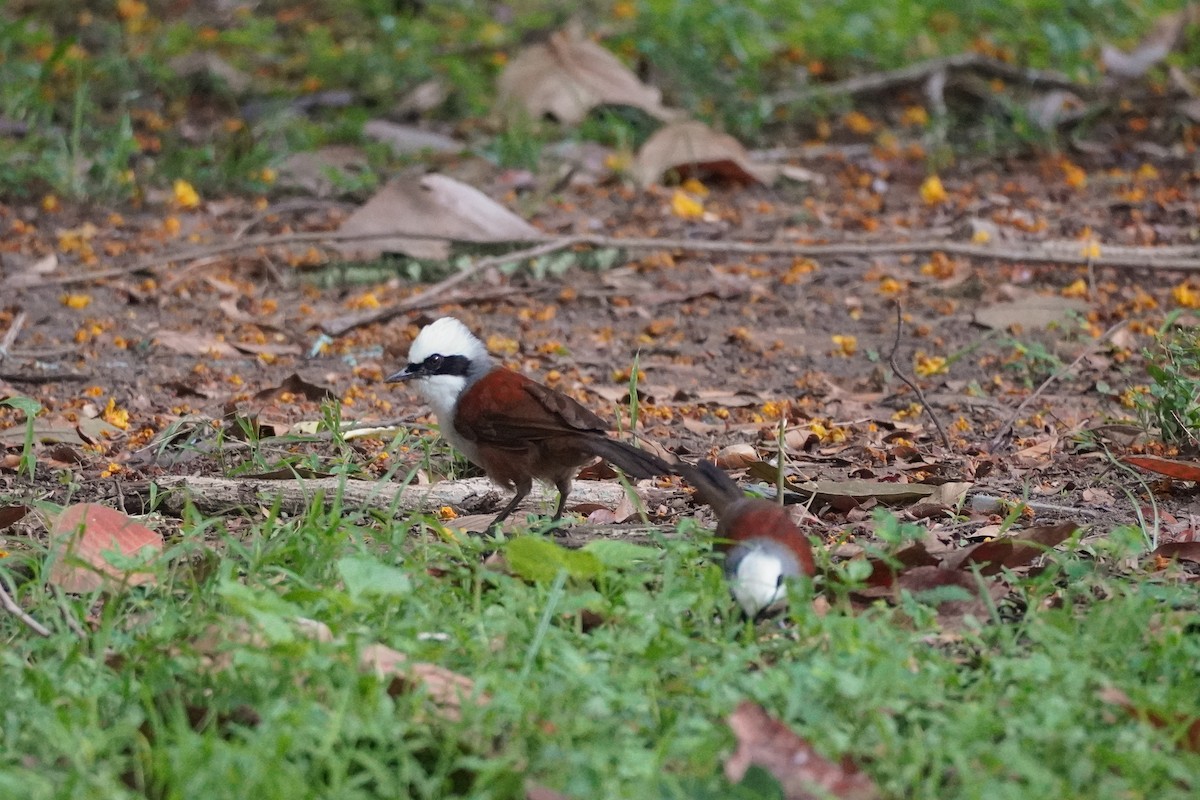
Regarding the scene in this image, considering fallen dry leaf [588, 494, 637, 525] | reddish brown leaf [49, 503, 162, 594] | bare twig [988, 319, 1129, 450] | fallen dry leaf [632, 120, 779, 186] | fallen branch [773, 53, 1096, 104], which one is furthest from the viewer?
fallen branch [773, 53, 1096, 104]

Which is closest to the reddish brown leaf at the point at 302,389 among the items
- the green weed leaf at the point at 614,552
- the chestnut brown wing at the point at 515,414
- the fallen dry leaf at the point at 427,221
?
the chestnut brown wing at the point at 515,414

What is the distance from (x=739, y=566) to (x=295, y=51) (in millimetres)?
8414

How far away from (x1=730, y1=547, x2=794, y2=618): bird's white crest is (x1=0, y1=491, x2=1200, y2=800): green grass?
8 centimetres

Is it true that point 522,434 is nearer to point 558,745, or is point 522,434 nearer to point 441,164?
point 558,745

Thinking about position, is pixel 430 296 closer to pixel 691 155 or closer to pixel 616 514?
pixel 691 155

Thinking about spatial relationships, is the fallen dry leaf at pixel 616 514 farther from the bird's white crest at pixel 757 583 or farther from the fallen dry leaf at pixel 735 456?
the bird's white crest at pixel 757 583

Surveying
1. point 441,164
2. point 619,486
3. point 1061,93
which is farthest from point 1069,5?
point 619,486

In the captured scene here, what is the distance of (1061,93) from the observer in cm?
1052

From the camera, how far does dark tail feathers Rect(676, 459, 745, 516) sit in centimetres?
442

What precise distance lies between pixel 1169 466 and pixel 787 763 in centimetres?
249

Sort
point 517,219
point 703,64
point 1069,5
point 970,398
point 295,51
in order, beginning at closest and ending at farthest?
point 970,398
point 517,219
point 703,64
point 295,51
point 1069,5

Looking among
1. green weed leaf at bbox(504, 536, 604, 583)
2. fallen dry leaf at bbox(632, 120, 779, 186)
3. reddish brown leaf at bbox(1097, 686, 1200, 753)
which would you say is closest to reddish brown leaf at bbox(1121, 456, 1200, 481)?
reddish brown leaf at bbox(1097, 686, 1200, 753)

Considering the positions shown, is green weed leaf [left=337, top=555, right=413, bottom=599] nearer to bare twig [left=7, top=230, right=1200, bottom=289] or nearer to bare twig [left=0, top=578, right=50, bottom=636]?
bare twig [left=0, top=578, right=50, bottom=636]

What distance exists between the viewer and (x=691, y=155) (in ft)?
30.7
